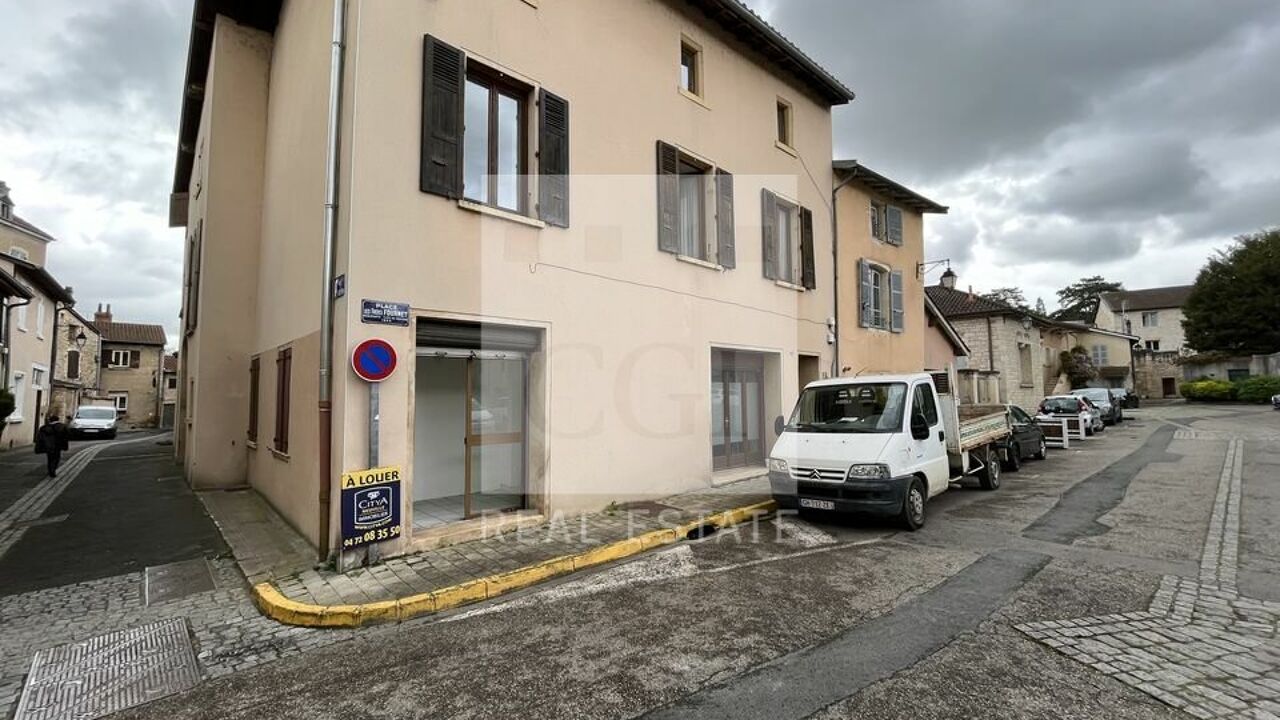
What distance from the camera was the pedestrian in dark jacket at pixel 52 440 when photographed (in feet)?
40.6

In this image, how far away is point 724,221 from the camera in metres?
10.8

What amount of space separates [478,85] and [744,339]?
623 centimetres

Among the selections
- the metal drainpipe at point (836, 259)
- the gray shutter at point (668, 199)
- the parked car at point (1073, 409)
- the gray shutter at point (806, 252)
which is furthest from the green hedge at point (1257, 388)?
the gray shutter at point (668, 199)

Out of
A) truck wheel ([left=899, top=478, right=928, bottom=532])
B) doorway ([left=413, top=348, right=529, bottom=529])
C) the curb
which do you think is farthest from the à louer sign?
truck wheel ([left=899, top=478, right=928, bottom=532])

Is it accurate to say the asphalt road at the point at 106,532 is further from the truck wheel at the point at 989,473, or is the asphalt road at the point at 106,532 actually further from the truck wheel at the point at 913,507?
the truck wheel at the point at 989,473

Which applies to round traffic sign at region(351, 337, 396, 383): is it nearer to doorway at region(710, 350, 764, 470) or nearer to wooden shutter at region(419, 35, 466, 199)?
wooden shutter at region(419, 35, 466, 199)

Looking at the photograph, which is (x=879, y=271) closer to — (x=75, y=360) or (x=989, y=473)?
(x=989, y=473)

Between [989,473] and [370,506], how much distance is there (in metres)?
10.1

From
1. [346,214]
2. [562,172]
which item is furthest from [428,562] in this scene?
[562,172]

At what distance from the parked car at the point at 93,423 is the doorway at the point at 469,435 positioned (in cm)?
2661

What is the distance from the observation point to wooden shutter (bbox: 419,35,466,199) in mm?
6695

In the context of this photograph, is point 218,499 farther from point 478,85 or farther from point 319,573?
point 478,85

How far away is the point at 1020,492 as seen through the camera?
10.2 metres

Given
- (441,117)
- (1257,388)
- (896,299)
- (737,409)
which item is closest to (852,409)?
(737,409)
